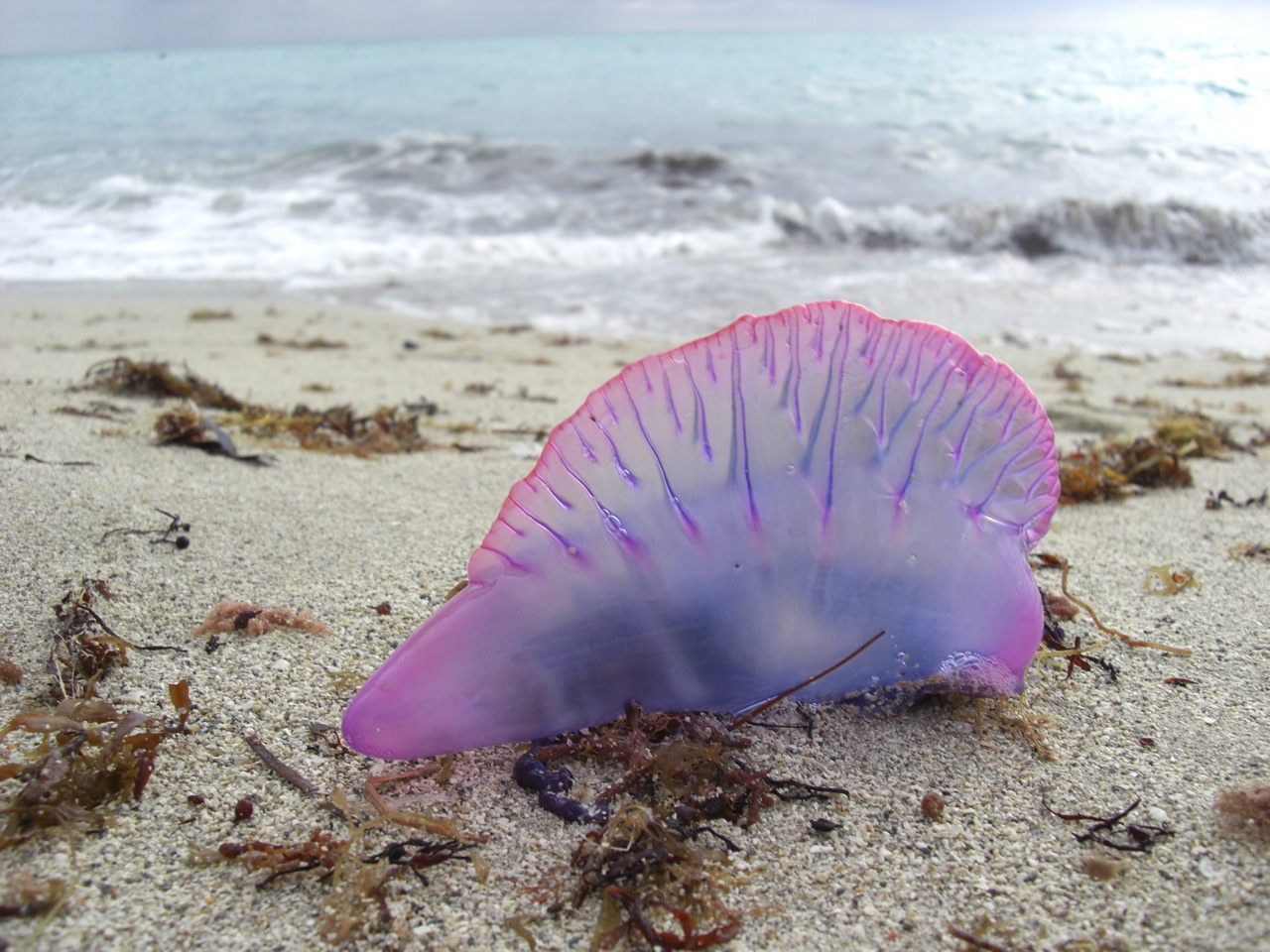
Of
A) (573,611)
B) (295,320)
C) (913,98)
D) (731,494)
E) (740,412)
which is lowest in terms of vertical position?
(295,320)

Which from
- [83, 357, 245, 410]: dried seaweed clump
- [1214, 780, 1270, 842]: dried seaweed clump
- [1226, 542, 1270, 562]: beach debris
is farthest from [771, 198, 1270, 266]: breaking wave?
[1214, 780, 1270, 842]: dried seaweed clump

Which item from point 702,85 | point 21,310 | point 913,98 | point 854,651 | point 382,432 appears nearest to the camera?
point 854,651

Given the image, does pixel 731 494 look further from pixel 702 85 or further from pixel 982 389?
pixel 702 85

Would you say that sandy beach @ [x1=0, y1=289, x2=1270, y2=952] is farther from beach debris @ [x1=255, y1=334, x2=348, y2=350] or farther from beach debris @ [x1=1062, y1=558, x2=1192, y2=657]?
beach debris @ [x1=255, y1=334, x2=348, y2=350]

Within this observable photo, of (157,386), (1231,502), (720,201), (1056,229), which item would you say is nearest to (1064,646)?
(1231,502)

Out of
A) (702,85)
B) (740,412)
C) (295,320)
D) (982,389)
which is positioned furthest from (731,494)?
(702,85)

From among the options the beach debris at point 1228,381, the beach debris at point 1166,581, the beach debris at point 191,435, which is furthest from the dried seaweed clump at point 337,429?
the beach debris at point 1228,381

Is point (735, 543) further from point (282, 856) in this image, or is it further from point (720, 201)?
point (720, 201)
